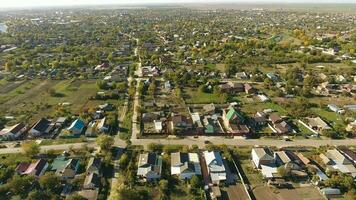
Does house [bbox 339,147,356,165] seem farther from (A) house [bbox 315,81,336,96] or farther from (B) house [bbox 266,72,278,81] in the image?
(B) house [bbox 266,72,278,81]

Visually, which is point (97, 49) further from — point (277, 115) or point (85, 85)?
point (277, 115)

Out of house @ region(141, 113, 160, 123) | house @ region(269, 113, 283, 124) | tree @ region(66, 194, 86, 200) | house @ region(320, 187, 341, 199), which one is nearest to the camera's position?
tree @ region(66, 194, 86, 200)

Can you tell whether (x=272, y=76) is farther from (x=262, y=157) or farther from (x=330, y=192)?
(x=330, y=192)

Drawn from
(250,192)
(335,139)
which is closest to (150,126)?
(250,192)

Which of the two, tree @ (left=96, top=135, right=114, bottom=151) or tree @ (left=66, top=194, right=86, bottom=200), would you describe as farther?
tree @ (left=96, top=135, right=114, bottom=151)

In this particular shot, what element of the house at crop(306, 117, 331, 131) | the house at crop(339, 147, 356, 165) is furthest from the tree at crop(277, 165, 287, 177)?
the house at crop(306, 117, 331, 131)

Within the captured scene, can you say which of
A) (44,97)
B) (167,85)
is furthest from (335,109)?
(44,97)

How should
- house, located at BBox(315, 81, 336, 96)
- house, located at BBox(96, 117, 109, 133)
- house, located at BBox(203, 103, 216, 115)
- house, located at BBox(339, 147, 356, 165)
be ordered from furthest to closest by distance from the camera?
house, located at BBox(315, 81, 336, 96)
house, located at BBox(203, 103, 216, 115)
house, located at BBox(96, 117, 109, 133)
house, located at BBox(339, 147, 356, 165)
